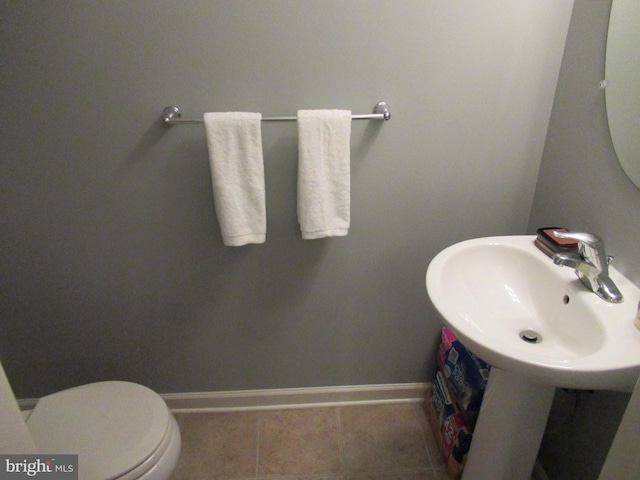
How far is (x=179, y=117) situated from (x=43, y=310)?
892mm

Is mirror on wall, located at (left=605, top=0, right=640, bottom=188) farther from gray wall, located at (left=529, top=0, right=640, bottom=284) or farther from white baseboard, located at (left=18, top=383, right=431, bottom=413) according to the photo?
white baseboard, located at (left=18, top=383, right=431, bottom=413)

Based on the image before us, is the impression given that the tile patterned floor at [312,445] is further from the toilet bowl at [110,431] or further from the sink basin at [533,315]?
the sink basin at [533,315]

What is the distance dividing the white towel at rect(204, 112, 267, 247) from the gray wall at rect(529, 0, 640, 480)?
2.98 ft

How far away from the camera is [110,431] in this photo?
1.07 metres

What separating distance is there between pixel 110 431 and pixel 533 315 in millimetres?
1212

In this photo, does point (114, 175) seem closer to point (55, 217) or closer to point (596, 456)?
point (55, 217)

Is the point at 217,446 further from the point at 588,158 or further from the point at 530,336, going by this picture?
the point at 588,158

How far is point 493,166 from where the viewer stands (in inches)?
50.7

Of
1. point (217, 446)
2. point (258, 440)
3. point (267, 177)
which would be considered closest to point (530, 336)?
point (267, 177)

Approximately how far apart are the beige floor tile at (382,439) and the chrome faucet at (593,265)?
930 mm

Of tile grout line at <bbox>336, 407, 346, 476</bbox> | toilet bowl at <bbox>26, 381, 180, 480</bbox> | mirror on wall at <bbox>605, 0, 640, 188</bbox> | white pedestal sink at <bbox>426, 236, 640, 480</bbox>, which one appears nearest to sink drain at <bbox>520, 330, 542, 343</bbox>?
white pedestal sink at <bbox>426, 236, 640, 480</bbox>

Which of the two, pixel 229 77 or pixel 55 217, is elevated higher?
pixel 229 77

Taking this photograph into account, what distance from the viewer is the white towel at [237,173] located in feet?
3.60

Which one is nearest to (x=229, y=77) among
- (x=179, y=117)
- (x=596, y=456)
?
(x=179, y=117)
